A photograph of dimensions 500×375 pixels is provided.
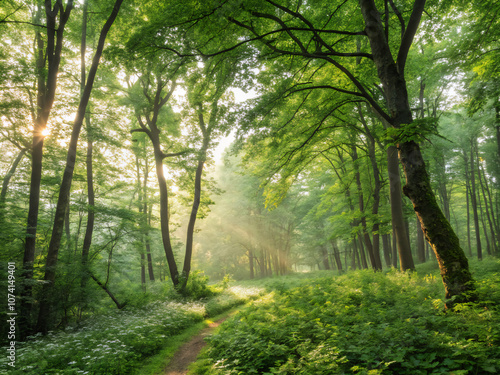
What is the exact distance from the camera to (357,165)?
14453 millimetres

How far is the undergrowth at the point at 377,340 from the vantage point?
114 inches

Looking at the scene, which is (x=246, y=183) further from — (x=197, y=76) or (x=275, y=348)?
(x=275, y=348)

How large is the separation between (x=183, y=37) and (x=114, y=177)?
12771 mm

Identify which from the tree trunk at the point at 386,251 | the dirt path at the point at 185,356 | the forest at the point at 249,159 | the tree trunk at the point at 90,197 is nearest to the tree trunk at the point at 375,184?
the forest at the point at 249,159

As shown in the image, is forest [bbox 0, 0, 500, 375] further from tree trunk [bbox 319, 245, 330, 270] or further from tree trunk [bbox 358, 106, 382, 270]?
tree trunk [bbox 319, 245, 330, 270]

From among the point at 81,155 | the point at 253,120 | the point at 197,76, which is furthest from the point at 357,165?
the point at 81,155

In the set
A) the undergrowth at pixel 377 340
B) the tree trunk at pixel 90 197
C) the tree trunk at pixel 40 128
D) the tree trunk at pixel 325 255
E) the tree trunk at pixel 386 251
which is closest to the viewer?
the undergrowth at pixel 377 340

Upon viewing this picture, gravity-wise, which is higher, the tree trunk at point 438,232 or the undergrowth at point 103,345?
the tree trunk at point 438,232

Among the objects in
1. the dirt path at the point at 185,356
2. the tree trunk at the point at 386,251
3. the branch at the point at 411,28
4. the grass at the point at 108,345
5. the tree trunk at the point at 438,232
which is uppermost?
the branch at the point at 411,28

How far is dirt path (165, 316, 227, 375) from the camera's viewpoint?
580cm

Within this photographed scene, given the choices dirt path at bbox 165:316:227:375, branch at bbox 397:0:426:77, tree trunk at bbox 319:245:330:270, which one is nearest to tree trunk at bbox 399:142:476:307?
branch at bbox 397:0:426:77

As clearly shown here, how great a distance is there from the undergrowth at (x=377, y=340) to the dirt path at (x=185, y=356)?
73 centimetres

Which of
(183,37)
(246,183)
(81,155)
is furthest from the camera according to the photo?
(246,183)

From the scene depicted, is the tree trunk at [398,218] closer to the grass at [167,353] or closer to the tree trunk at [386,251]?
the grass at [167,353]
